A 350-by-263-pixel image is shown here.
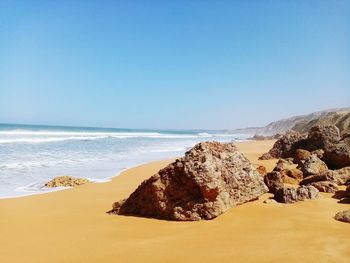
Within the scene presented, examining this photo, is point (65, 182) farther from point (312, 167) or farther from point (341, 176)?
point (341, 176)

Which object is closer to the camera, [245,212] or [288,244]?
[288,244]

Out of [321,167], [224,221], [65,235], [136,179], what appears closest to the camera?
[65,235]

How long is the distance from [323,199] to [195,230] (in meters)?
2.50

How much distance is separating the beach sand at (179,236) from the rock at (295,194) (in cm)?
17

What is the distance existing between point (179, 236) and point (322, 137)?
958cm

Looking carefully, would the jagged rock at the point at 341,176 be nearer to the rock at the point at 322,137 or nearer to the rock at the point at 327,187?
the rock at the point at 327,187

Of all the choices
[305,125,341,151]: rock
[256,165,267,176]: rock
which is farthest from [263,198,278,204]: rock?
[305,125,341,151]: rock

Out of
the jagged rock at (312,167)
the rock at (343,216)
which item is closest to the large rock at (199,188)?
the rock at (343,216)

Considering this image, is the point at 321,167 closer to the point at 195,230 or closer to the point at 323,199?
the point at 323,199

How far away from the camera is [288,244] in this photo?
12.3 feet

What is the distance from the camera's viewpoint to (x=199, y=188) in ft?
16.3

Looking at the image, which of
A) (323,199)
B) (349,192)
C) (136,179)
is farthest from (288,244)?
(136,179)

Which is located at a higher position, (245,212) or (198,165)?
(198,165)

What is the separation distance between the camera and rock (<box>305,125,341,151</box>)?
12109 millimetres
